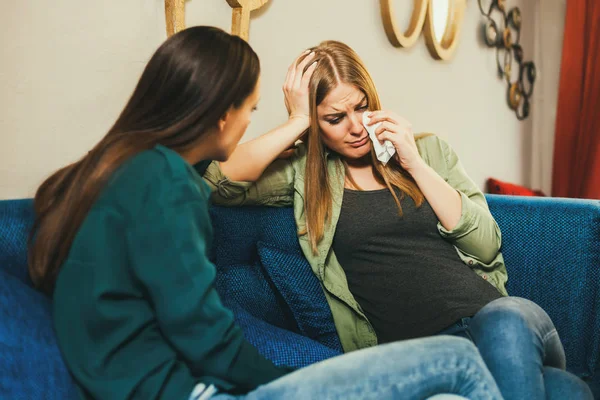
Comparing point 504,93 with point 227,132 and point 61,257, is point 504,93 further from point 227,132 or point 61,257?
point 61,257

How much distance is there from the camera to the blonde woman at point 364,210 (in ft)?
4.52

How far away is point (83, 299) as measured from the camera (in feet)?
2.52

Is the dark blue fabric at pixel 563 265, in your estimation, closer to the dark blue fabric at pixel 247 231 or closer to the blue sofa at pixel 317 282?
the blue sofa at pixel 317 282

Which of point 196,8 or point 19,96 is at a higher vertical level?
point 196,8

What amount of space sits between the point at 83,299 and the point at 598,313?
133 centimetres

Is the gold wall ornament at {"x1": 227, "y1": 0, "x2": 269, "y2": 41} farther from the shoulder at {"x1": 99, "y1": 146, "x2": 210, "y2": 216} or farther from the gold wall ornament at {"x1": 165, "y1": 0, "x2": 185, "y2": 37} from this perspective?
the shoulder at {"x1": 99, "y1": 146, "x2": 210, "y2": 216}

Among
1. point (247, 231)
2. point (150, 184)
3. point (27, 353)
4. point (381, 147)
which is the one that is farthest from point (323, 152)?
point (27, 353)

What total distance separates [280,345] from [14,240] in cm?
56

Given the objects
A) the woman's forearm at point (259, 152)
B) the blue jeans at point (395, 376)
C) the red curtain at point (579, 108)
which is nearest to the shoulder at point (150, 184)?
the blue jeans at point (395, 376)

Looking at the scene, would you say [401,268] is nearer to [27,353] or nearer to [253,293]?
[253,293]

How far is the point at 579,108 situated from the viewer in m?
3.55

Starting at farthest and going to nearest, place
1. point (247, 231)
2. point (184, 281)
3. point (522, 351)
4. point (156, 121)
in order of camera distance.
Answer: point (247, 231) → point (522, 351) → point (156, 121) → point (184, 281)

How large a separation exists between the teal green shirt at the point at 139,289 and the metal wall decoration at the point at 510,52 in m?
2.71

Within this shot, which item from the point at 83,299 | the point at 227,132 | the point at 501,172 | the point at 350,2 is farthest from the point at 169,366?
the point at 501,172
